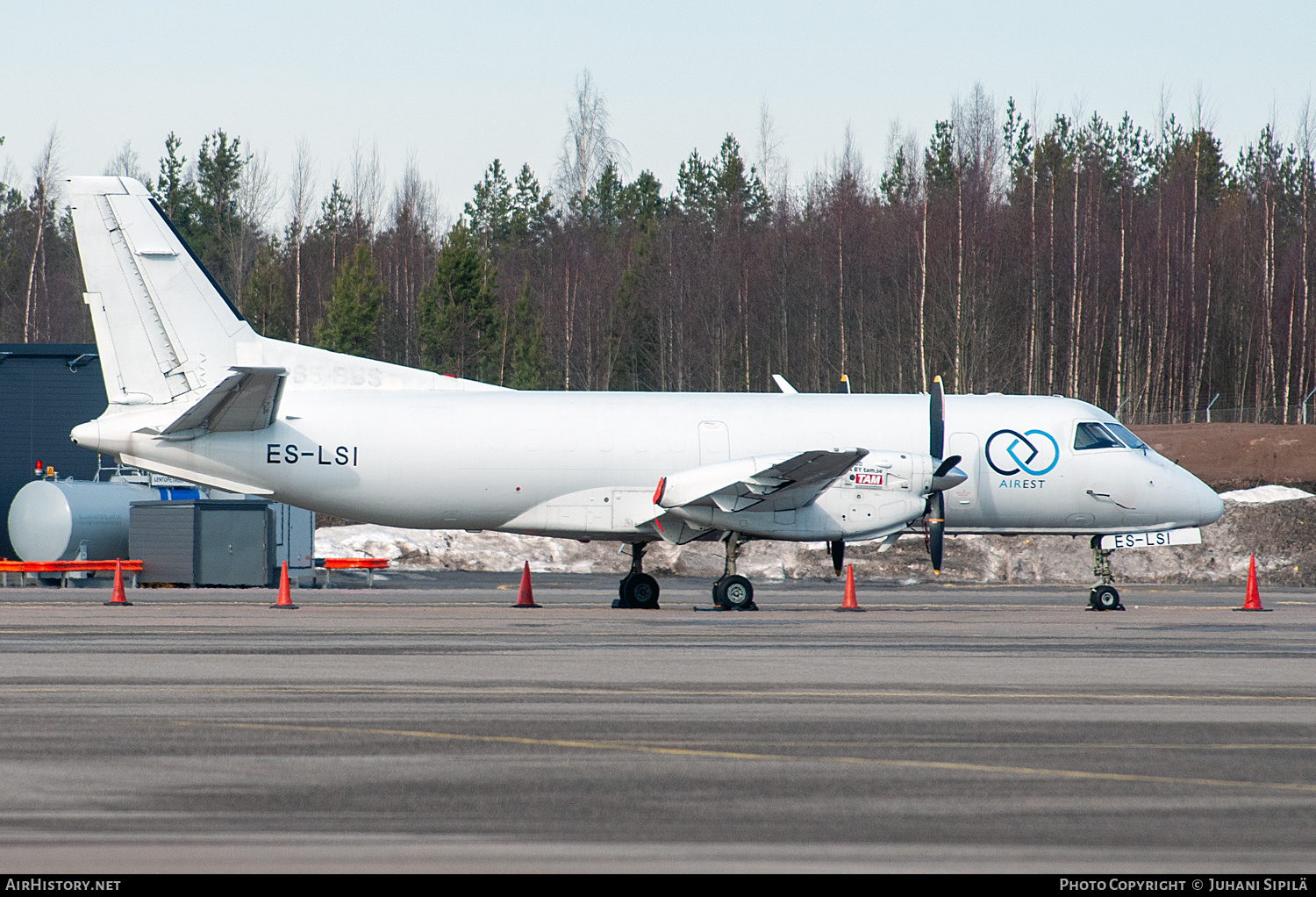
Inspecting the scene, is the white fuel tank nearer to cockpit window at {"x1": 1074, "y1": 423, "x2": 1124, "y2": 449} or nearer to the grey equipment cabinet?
the grey equipment cabinet

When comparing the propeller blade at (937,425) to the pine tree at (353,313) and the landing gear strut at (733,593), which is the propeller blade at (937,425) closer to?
the landing gear strut at (733,593)

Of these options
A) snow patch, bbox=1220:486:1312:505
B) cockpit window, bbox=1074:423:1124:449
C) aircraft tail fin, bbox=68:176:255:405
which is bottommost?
snow patch, bbox=1220:486:1312:505

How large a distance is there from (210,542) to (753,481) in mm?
13689

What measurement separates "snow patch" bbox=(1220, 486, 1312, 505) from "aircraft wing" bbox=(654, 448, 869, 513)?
21.8 metres

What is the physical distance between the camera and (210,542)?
2928 cm

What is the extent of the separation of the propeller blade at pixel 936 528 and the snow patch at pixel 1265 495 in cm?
1997

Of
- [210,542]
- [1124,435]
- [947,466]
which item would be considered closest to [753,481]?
[947,466]

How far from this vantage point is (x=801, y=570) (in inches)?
1430

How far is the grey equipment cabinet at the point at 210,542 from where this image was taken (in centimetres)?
2905

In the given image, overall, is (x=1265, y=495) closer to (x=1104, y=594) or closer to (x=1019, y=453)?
(x=1104, y=594)

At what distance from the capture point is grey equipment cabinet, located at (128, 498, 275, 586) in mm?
29047

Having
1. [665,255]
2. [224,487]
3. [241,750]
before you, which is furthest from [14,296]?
[241,750]

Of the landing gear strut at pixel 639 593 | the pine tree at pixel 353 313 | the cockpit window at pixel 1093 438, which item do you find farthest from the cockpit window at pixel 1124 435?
the pine tree at pixel 353 313

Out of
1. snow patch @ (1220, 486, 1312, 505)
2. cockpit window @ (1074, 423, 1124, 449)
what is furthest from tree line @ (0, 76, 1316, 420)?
cockpit window @ (1074, 423, 1124, 449)
